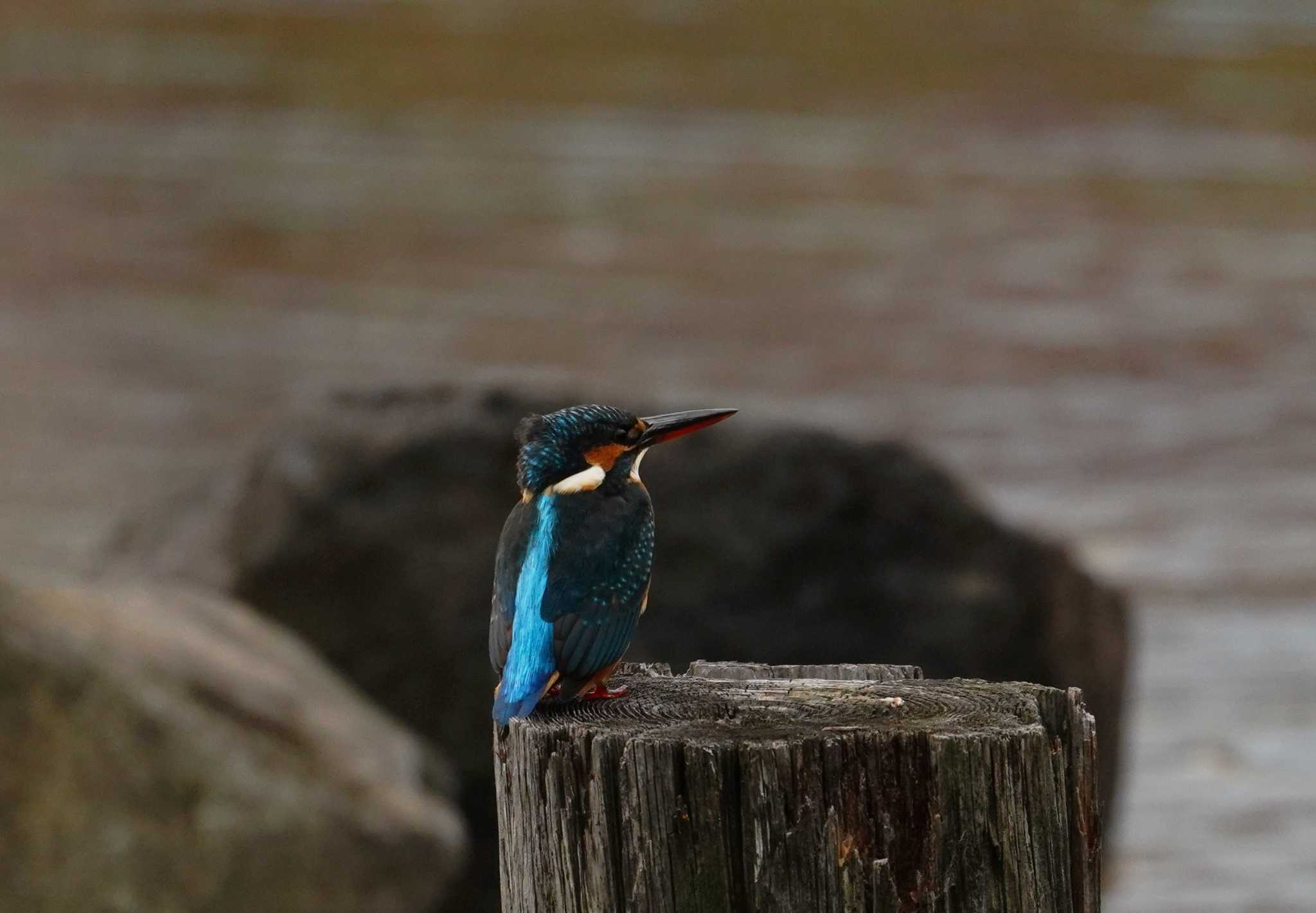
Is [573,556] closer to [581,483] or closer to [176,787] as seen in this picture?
[581,483]

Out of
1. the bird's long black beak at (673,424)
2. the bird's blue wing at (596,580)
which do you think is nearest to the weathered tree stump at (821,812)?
the bird's blue wing at (596,580)

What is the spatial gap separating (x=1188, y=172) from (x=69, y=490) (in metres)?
8.42

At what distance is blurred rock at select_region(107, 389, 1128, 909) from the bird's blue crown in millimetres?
2699

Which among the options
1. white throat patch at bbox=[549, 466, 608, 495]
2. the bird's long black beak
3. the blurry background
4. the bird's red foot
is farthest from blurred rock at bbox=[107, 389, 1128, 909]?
the bird's red foot

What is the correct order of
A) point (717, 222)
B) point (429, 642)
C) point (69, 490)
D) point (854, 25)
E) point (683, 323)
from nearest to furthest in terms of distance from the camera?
point (429, 642), point (69, 490), point (683, 323), point (717, 222), point (854, 25)

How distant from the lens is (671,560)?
240 inches

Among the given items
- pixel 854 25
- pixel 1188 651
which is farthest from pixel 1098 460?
pixel 854 25

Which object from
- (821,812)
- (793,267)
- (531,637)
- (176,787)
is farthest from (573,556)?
(793,267)

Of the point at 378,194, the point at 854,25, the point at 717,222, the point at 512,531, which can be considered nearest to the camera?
the point at 512,531

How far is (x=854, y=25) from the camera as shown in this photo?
67.6ft

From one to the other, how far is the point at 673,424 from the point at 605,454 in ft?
0.41

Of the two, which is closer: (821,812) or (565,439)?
A: (821,812)

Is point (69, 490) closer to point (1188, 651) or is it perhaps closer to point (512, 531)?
point (1188, 651)

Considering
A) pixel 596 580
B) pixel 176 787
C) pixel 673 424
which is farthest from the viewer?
pixel 176 787
